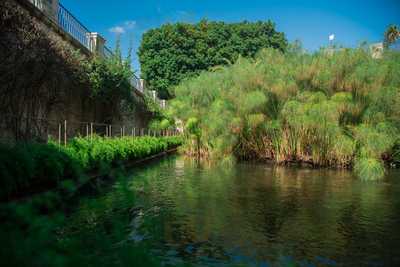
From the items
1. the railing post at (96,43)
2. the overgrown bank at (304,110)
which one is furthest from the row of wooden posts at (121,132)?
the overgrown bank at (304,110)

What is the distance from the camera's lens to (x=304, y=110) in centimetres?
1501

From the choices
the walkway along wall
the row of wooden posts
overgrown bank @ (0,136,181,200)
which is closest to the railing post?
the walkway along wall

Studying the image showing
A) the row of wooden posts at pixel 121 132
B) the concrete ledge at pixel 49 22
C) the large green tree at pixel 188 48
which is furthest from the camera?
the large green tree at pixel 188 48

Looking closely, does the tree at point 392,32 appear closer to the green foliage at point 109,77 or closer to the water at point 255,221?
the green foliage at point 109,77

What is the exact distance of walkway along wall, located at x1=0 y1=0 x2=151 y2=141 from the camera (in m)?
9.93

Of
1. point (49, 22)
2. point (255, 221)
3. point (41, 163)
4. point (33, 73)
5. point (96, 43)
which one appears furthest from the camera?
point (96, 43)

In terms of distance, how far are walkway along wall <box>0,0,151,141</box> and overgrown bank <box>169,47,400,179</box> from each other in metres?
6.33

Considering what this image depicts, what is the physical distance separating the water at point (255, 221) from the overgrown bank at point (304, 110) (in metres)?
4.81

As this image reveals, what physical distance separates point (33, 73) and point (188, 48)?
30.7m

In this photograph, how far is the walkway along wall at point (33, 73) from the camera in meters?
9.93

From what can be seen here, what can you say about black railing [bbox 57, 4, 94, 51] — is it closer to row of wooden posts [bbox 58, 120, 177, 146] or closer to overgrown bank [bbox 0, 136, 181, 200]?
row of wooden posts [bbox 58, 120, 177, 146]

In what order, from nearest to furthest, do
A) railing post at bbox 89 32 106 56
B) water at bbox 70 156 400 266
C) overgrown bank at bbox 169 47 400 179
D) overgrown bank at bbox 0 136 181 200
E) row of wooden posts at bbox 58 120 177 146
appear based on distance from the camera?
1. water at bbox 70 156 400 266
2. overgrown bank at bbox 0 136 181 200
3. row of wooden posts at bbox 58 120 177 146
4. overgrown bank at bbox 169 47 400 179
5. railing post at bbox 89 32 106 56

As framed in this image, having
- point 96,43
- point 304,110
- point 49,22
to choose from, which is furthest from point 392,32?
point 49,22

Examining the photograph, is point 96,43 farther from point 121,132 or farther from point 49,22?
point 49,22
